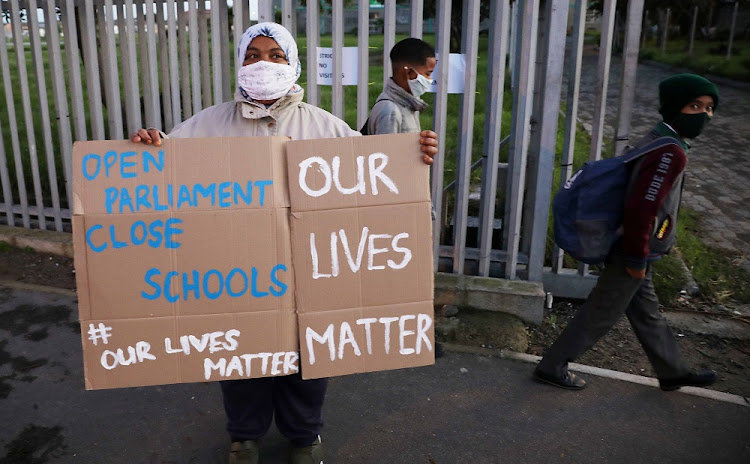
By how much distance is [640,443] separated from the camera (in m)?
3.10

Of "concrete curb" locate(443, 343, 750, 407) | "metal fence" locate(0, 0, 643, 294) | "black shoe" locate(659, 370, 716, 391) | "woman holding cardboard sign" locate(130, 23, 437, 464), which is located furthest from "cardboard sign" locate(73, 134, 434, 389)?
"metal fence" locate(0, 0, 643, 294)

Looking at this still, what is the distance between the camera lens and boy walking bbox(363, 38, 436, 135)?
3502 millimetres

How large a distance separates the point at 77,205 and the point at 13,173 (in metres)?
6.10

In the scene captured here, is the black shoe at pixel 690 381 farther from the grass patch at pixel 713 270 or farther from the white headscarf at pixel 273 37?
the white headscarf at pixel 273 37

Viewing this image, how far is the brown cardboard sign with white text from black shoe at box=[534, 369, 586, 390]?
54.4 inches

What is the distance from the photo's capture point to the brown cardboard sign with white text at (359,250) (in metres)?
2.35

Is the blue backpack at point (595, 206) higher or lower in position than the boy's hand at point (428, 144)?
lower

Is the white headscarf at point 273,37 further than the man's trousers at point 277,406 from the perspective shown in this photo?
No

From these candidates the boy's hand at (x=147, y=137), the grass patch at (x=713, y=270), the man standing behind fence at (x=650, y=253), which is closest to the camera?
the boy's hand at (x=147, y=137)

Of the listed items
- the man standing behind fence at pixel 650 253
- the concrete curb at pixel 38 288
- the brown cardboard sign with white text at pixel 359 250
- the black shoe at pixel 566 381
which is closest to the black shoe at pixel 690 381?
the man standing behind fence at pixel 650 253

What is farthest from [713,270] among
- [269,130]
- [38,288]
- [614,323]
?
[38,288]

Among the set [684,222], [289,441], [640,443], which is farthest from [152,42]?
[684,222]

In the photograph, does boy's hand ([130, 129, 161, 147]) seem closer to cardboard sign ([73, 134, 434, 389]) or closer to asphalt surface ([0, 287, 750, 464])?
cardboard sign ([73, 134, 434, 389])

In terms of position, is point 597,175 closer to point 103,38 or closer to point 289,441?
point 289,441
